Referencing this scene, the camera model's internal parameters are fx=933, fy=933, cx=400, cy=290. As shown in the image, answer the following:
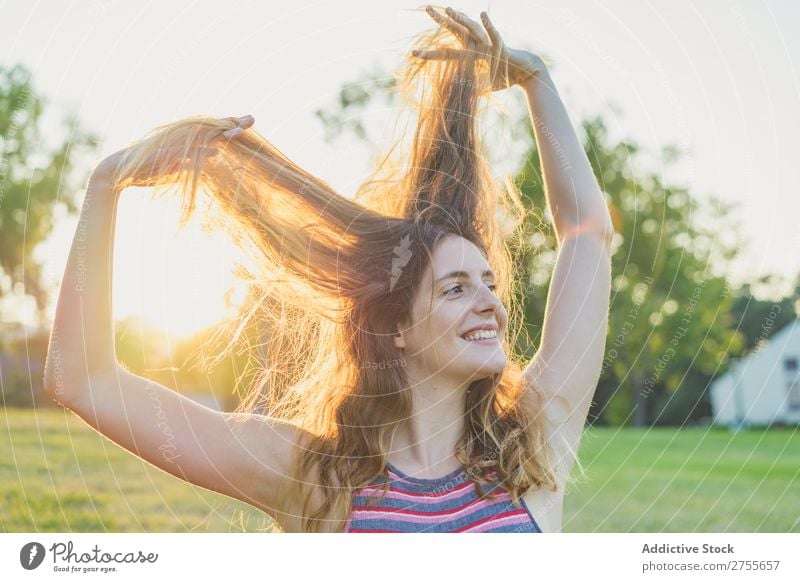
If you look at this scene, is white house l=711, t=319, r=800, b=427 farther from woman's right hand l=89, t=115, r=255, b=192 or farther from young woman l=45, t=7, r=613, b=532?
woman's right hand l=89, t=115, r=255, b=192

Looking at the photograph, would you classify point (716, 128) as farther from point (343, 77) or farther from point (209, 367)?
point (209, 367)

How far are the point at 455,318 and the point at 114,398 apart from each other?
34.2 inches

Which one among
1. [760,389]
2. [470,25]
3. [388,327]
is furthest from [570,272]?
[760,389]

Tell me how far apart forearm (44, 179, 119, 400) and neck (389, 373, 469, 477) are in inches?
31.2

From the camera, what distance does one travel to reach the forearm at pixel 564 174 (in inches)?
107

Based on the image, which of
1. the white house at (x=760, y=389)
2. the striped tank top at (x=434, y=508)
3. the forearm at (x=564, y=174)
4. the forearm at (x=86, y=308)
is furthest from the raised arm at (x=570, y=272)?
the white house at (x=760, y=389)

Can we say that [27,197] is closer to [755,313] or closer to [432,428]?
[432,428]

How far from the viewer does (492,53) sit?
2.76 metres

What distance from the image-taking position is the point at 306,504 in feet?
7.81

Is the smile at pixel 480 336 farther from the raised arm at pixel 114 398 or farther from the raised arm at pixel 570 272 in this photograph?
the raised arm at pixel 114 398

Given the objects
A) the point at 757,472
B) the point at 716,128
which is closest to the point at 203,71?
the point at 716,128

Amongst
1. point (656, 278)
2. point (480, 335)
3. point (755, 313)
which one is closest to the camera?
point (480, 335)
